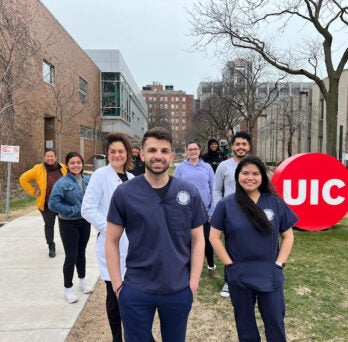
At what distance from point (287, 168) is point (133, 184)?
509 centimetres

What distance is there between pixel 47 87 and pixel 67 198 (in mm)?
20786

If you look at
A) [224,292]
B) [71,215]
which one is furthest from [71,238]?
[224,292]

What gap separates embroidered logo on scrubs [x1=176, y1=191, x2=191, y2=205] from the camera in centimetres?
201

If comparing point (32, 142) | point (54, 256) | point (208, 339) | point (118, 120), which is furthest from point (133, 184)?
point (118, 120)

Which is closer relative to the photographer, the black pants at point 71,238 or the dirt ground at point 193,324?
the dirt ground at point 193,324

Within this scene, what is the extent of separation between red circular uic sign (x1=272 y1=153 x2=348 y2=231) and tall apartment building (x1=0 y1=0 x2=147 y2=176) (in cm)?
825

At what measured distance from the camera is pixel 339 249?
20.9 ft

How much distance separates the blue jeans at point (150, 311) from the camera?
2.00m

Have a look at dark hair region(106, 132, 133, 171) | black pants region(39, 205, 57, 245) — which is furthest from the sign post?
dark hair region(106, 132, 133, 171)

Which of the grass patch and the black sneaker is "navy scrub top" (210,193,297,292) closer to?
the grass patch

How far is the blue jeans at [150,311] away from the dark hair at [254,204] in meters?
0.73

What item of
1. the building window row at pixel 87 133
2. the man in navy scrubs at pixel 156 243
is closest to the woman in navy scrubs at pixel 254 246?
the man in navy scrubs at pixel 156 243

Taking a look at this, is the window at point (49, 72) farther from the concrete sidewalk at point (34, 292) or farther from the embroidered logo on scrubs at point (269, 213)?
the embroidered logo on scrubs at point (269, 213)

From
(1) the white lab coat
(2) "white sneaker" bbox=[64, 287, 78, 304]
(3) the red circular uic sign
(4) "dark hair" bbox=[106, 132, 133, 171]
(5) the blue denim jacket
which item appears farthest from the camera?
(3) the red circular uic sign
